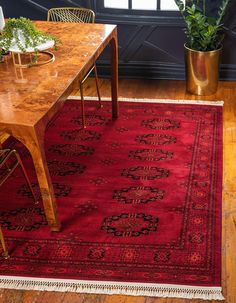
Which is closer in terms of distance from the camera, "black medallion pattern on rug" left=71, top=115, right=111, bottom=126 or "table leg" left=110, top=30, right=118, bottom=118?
"table leg" left=110, top=30, right=118, bottom=118

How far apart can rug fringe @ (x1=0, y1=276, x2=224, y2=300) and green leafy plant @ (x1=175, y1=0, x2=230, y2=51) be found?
242cm

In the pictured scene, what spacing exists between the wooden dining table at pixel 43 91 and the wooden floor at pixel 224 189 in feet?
1.61

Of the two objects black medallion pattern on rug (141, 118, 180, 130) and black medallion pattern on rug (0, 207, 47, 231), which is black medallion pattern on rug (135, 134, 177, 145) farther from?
black medallion pattern on rug (0, 207, 47, 231)

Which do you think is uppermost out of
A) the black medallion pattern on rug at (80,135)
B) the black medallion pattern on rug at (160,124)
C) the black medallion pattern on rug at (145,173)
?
the black medallion pattern on rug at (145,173)

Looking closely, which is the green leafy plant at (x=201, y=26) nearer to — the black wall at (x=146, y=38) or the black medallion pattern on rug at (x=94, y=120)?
the black wall at (x=146, y=38)

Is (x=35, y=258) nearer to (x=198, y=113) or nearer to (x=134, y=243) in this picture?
(x=134, y=243)

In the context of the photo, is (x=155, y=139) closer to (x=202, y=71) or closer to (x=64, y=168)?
(x=64, y=168)

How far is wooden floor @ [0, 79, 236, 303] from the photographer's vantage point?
233cm

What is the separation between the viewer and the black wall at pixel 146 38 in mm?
4492

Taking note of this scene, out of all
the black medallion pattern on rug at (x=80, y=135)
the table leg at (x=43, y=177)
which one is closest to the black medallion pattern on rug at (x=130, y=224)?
the table leg at (x=43, y=177)

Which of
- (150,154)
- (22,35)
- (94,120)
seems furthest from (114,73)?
(22,35)

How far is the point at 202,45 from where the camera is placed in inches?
163

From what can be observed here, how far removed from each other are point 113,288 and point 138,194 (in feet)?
2.62

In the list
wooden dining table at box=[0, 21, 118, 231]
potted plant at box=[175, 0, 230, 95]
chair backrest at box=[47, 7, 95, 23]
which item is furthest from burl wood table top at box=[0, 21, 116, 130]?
potted plant at box=[175, 0, 230, 95]
